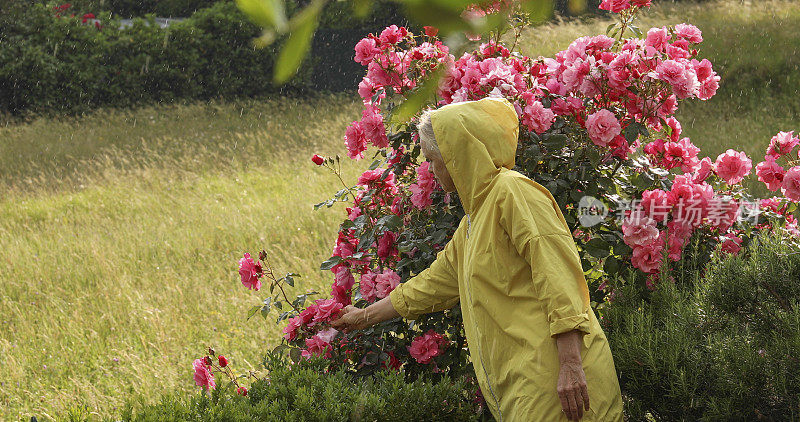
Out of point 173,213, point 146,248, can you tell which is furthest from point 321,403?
point 173,213

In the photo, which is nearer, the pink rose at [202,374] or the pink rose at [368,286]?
the pink rose at [202,374]

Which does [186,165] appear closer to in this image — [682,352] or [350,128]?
[350,128]

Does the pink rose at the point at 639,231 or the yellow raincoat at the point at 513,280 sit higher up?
the yellow raincoat at the point at 513,280

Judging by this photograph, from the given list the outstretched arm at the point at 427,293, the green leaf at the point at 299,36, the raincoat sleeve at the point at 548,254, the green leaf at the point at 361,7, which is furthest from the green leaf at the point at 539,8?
the outstretched arm at the point at 427,293

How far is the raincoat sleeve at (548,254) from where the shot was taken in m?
2.12

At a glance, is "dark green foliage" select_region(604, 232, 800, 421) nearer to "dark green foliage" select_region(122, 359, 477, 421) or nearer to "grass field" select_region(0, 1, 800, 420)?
"dark green foliage" select_region(122, 359, 477, 421)

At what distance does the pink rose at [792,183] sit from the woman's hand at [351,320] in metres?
2.04

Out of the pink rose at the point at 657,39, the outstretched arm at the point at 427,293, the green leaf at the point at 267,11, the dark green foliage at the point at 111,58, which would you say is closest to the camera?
the green leaf at the point at 267,11

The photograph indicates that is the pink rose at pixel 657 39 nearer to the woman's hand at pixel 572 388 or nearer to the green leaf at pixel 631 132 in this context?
the green leaf at pixel 631 132

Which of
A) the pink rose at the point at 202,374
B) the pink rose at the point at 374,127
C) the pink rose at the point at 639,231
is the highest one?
the pink rose at the point at 374,127

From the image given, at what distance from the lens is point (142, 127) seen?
41.9ft

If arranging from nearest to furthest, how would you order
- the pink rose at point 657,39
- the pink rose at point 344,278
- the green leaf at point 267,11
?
the green leaf at point 267,11 < the pink rose at point 657,39 < the pink rose at point 344,278

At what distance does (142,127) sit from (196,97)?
254 cm

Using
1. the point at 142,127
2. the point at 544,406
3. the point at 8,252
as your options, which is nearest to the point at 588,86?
the point at 544,406
